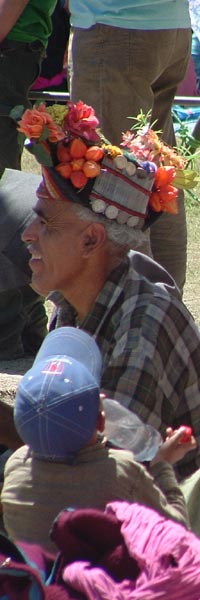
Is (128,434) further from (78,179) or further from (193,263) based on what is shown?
(193,263)

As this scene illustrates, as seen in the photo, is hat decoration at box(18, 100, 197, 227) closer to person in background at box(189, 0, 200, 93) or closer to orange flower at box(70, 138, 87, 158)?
orange flower at box(70, 138, 87, 158)

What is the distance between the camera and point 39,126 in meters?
3.11

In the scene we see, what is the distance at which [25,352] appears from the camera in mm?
5098

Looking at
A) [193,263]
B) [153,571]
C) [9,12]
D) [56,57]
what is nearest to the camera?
[153,571]

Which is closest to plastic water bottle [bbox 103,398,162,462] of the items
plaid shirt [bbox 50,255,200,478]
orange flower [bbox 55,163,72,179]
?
plaid shirt [bbox 50,255,200,478]

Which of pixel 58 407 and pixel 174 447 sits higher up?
pixel 58 407

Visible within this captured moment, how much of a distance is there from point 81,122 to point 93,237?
0.32 meters

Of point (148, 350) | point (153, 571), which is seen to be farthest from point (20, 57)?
point (153, 571)

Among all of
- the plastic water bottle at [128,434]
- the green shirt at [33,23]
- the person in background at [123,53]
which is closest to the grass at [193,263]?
the person in background at [123,53]

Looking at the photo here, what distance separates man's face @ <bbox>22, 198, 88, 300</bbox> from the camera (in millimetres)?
3156

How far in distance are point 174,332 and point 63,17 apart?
4275 millimetres

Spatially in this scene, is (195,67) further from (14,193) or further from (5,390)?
(5,390)

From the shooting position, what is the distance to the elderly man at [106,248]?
2.97 metres

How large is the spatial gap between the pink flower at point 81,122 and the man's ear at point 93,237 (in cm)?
24
